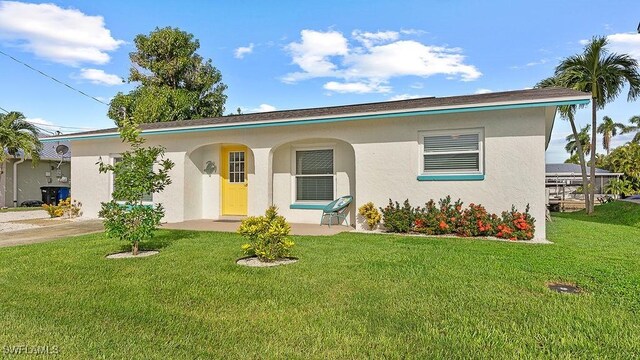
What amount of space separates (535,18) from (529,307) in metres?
11.6

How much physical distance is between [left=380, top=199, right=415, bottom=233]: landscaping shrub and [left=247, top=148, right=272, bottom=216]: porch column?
3536 mm

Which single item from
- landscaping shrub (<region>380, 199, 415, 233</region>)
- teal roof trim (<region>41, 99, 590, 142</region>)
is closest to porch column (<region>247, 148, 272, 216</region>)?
teal roof trim (<region>41, 99, 590, 142</region>)

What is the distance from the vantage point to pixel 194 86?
79.1ft

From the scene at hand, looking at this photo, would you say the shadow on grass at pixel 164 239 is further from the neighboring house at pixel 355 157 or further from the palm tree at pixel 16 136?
the palm tree at pixel 16 136

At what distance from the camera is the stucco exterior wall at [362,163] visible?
833 centimetres

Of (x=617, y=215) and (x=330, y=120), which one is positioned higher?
(x=330, y=120)

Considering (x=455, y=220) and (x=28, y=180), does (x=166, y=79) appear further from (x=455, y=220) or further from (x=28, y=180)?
(x=455, y=220)

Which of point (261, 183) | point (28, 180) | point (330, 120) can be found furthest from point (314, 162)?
point (28, 180)

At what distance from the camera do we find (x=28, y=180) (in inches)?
858

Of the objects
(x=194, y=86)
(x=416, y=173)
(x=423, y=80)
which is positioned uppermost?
(x=194, y=86)

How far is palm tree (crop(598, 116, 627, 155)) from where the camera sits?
52287 mm

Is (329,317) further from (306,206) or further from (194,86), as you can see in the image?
(194,86)

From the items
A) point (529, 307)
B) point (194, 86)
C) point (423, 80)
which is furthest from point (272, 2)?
point (529, 307)

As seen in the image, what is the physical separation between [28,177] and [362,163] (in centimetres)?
2153
